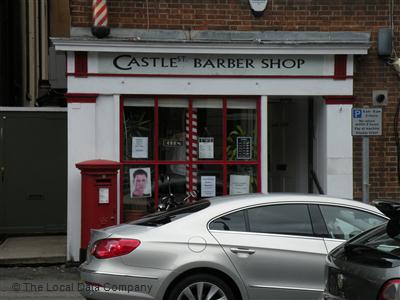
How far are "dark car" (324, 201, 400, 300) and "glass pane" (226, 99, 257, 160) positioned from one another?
245 inches

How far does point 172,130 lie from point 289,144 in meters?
2.89

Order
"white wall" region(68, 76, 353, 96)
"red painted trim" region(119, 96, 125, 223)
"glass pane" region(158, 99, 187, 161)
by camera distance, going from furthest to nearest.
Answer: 1. "glass pane" region(158, 99, 187, 161)
2. "red painted trim" region(119, 96, 125, 223)
3. "white wall" region(68, 76, 353, 96)

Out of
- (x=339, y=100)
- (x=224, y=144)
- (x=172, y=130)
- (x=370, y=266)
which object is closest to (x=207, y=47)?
(x=172, y=130)

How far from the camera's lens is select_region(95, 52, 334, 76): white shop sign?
9969 mm

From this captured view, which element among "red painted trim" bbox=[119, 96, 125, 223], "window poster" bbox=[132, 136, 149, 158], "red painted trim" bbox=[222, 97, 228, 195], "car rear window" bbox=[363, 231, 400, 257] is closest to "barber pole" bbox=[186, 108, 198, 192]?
"red painted trim" bbox=[222, 97, 228, 195]

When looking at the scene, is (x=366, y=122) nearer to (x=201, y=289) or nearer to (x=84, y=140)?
(x=84, y=140)

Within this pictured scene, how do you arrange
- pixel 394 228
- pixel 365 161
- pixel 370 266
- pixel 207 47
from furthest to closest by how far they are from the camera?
1. pixel 207 47
2. pixel 365 161
3. pixel 394 228
4. pixel 370 266

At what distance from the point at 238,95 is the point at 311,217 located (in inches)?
177

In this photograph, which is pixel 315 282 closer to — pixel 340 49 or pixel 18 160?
pixel 340 49

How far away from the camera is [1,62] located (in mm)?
17547

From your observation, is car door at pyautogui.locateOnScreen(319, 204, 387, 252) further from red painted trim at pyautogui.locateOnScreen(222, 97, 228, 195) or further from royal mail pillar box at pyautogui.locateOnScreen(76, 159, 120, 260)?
red painted trim at pyautogui.locateOnScreen(222, 97, 228, 195)

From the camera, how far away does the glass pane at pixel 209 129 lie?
10.4 m

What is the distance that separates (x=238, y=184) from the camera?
10.5 meters

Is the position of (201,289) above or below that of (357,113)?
below
